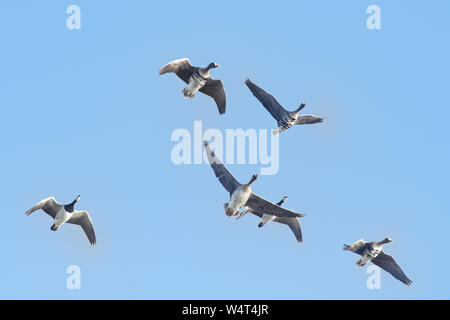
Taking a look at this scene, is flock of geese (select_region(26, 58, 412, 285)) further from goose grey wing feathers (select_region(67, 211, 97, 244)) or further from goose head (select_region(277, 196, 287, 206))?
goose head (select_region(277, 196, 287, 206))

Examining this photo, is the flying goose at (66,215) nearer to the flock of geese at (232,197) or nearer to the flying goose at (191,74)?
the flock of geese at (232,197)

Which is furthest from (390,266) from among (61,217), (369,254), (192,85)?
(61,217)

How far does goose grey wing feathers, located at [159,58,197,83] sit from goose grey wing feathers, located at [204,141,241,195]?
5.90m

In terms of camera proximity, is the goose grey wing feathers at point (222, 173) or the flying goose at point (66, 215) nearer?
the goose grey wing feathers at point (222, 173)

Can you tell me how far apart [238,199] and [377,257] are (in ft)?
35.0

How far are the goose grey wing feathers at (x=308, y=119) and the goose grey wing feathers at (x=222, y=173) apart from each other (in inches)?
337

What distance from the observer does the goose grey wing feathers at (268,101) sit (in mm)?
56906

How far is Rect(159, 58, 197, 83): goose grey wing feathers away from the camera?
182ft

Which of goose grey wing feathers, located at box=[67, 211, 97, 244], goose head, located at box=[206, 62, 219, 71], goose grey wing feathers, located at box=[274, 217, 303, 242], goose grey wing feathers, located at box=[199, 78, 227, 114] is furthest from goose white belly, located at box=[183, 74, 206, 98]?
goose grey wing feathers, located at box=[274, 217, 303, 242]

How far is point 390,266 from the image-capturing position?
56.6 m

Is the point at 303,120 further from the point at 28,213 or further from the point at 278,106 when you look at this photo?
the point at 28,213

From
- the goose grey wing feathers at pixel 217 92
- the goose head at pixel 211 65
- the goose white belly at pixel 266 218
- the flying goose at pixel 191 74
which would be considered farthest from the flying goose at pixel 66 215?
the goose head at pixel 211 65

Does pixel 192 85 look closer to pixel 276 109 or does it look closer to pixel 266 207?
pixel 276 109
